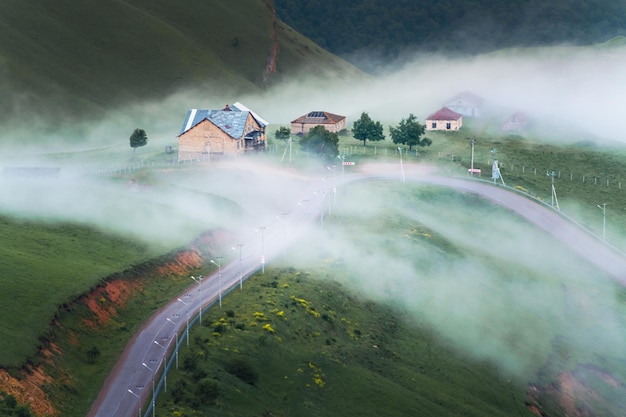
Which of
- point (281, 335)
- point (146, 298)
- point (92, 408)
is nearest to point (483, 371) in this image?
point (281, 335)

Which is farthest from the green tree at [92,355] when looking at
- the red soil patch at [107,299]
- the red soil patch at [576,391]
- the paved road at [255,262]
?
the red soil patch at [576,391]

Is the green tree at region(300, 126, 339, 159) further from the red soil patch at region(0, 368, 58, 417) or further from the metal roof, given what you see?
the red soil patch at region(0, 368, 58, 417)

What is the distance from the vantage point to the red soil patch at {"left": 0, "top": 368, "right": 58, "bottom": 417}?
87375mm

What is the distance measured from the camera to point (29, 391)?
88.8 m

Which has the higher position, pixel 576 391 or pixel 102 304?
pixel 102 304

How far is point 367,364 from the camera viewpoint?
111 m

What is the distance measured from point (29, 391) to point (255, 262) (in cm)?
4732

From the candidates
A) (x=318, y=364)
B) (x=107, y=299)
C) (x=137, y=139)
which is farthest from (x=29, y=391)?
(x=137, y=139)

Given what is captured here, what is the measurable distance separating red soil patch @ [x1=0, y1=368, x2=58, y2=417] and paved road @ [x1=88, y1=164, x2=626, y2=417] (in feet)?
10.5

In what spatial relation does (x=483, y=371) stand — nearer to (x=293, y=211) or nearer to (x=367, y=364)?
(x=367, y=364)

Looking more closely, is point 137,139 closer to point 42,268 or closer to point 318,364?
point 42,268

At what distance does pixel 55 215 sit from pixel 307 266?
101ft

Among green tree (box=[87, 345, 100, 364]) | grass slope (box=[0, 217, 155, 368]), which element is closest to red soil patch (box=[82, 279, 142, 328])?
grass slope (box=[0, 217, 155, 368])

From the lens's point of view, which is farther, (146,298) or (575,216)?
(575,216)
